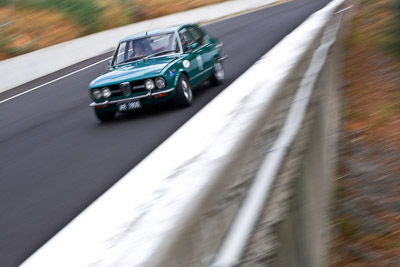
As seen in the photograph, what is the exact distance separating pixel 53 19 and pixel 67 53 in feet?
17.2

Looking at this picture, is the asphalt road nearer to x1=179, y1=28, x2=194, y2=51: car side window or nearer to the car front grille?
the car front grille

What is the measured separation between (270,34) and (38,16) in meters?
10.5

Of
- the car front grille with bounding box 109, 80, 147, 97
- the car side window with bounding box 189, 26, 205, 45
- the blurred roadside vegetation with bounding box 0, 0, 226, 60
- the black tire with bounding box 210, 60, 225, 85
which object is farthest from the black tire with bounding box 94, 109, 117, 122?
the blurred roadside vegetation with bounding box 0, 0, 226, 60

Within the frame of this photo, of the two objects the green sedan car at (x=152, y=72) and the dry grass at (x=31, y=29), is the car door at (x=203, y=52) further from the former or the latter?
the dry grass at (x=31, y=29)

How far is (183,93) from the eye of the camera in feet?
39.4

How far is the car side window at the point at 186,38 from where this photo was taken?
1264 centimetres

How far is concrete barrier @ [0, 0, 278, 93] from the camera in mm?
20938

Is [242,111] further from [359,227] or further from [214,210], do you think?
[359,227]

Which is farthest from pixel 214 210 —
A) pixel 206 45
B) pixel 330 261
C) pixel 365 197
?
pixel 206 45

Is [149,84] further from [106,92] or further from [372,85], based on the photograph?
[372,85]

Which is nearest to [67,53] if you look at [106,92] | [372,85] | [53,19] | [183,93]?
[53,19]

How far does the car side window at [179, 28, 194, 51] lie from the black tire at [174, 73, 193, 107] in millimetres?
695

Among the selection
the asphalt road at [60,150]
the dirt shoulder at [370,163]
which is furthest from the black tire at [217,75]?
the dirt shoulder at [370,163]

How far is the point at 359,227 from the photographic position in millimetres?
5613
